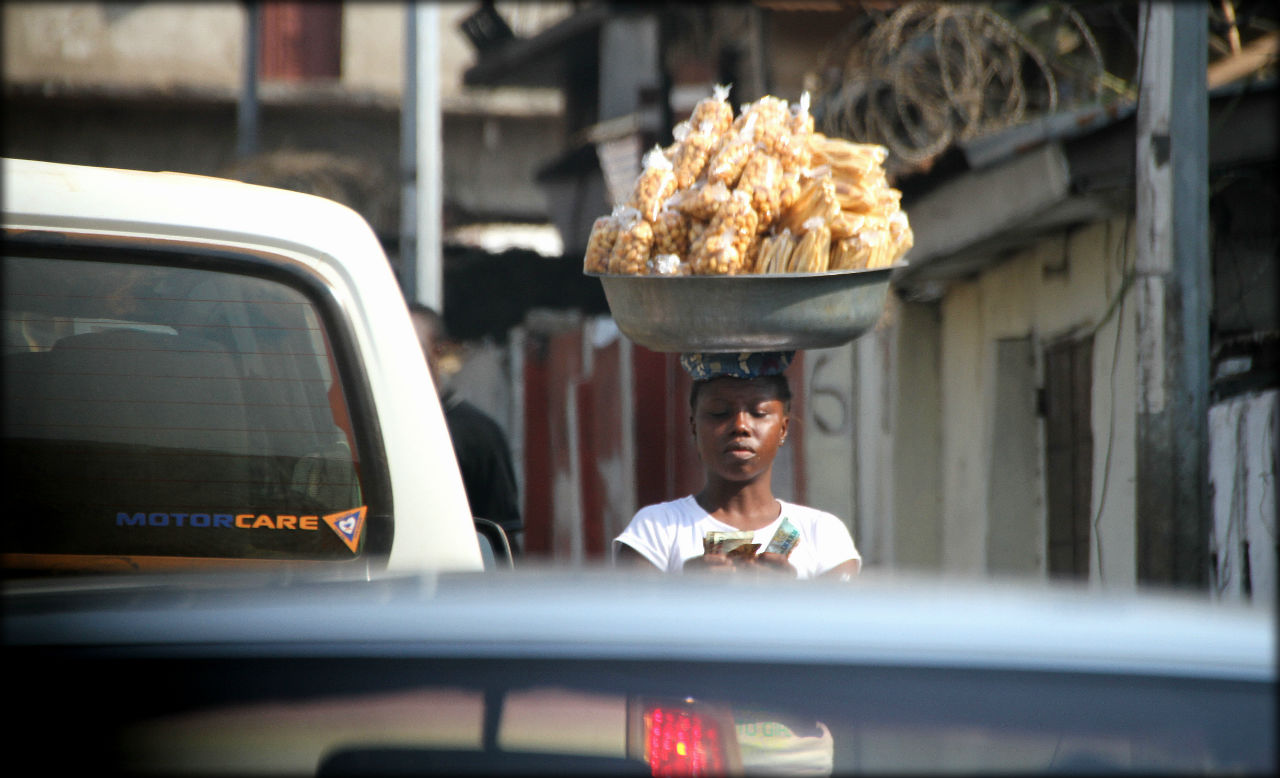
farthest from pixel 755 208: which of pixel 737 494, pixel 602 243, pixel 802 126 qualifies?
pixel 737 494

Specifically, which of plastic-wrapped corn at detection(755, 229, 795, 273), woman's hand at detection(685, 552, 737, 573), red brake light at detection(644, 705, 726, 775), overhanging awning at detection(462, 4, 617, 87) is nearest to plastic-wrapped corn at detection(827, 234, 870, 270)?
plastic-wrapped corn at detection(755, 229, 795, 273)

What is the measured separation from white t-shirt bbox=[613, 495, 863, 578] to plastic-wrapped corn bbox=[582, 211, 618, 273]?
59cm

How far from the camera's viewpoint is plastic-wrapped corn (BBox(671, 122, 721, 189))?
10.4 ft

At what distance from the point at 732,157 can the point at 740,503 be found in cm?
86

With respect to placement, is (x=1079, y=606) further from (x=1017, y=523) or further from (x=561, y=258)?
(x=561, y=258)

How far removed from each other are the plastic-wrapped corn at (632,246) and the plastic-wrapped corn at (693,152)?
0.16m

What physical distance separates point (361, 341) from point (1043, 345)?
5234 millimetres

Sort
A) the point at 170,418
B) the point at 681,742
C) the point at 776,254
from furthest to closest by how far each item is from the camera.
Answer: the point at 776,254 < the point at 170,418 < the point at 681,742

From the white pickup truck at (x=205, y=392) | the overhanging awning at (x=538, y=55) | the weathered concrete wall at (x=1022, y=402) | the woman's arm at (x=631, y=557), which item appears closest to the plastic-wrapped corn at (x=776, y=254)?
the woman's arm at (x=631, y=557)

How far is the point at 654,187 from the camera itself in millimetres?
3139

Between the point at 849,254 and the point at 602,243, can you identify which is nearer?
the point at 849,254

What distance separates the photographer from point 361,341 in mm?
2359

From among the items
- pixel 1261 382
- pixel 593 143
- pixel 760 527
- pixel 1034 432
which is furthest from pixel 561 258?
pixel 760 527

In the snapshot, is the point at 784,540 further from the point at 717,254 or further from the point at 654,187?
the point at 654,187
